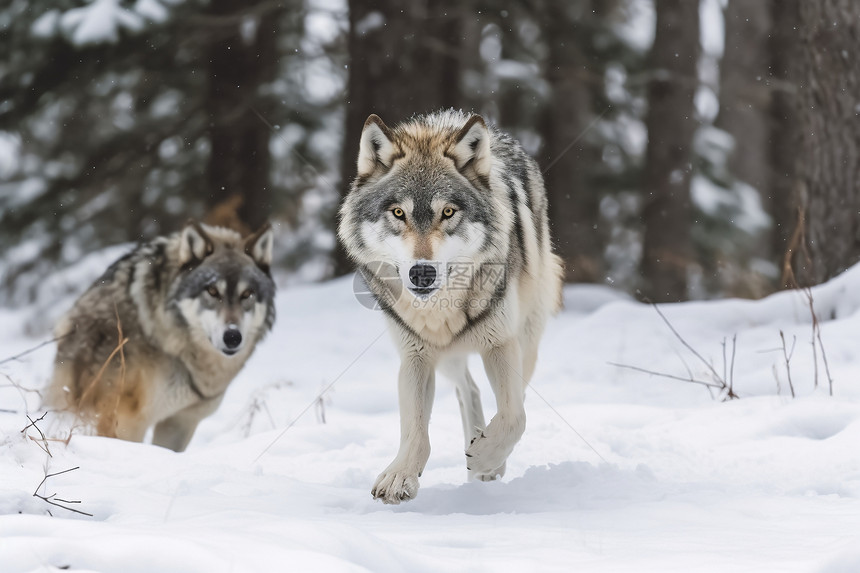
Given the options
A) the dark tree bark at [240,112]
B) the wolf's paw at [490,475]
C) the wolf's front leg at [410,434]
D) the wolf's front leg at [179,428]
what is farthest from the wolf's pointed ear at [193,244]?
the dark tree bark at [240,112]

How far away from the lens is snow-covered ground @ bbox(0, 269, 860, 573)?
2494 millimetres

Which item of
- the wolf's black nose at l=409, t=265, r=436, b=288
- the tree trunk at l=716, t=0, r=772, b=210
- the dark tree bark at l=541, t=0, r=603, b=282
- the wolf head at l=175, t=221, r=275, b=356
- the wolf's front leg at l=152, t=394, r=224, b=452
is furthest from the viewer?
the tree trunk at l=716, t=0, r=772, b=210

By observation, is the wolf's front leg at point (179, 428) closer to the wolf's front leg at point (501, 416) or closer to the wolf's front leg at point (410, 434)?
the wolf's front leg at point (410, 434)

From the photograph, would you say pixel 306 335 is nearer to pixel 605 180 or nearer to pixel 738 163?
pixel 605 180

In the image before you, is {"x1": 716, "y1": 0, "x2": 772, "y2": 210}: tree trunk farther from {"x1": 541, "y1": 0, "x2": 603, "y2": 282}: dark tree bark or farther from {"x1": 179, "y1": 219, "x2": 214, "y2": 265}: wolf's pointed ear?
{"x1": 179, "y1": 219, "x2": 214, "y2": 265}: wolf's pointed ear

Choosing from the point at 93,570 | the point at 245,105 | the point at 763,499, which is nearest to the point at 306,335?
the point at 245,105

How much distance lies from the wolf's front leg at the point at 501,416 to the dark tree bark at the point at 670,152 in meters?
8.96

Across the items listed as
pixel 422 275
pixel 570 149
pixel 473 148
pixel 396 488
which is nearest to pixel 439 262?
pixel 422 275

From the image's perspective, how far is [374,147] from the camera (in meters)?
4.31

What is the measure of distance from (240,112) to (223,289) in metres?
5.92

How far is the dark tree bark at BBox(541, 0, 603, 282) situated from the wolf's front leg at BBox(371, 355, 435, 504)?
823 centimetres

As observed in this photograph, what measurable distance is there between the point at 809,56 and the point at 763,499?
16.0 feet

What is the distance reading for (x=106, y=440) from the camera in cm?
414

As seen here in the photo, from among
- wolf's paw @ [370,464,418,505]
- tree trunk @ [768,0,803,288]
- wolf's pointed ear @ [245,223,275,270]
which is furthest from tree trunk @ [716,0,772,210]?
wolf's paw @ [370,464,418,505]
